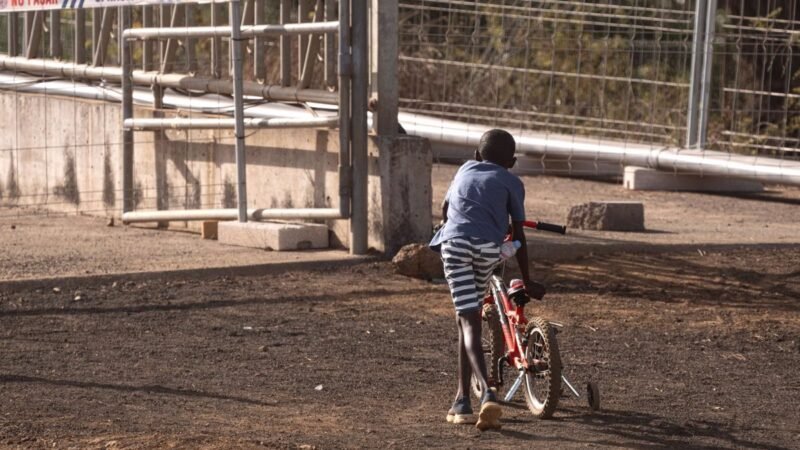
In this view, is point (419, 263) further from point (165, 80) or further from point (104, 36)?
point (104, 36)

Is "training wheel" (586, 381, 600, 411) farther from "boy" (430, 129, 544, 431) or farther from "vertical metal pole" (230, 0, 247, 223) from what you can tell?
"vertical metal pole" (230, 0, 247, 223)

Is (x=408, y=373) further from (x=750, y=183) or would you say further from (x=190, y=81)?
(x=750, y=183)

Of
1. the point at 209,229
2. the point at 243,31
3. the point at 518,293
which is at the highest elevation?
the point at 243,31

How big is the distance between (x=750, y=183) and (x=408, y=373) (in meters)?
10.1

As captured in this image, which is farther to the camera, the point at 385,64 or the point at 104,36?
the point at 104,36

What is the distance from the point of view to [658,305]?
10547mm

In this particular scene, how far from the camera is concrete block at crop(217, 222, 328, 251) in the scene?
12.2 metres

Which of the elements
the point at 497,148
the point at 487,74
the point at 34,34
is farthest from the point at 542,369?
the point at 487,74

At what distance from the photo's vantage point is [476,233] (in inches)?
272

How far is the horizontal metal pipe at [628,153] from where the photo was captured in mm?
16297

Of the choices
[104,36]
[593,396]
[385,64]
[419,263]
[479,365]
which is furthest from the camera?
[104,36]

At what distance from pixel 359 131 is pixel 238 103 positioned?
1042mm

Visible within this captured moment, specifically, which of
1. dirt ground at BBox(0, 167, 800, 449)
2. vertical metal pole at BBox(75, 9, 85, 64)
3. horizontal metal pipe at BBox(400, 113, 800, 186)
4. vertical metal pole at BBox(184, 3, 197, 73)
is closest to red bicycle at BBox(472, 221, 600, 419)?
dirt ground at BBox(0, 167, 800, 449)

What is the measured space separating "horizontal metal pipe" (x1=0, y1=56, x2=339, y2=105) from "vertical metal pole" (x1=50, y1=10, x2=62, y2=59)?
0.13 metres
